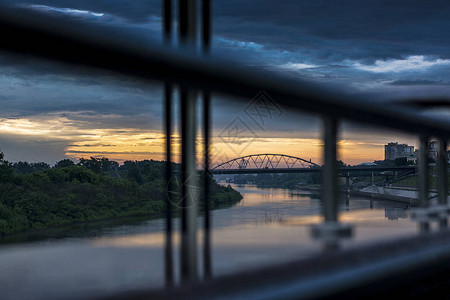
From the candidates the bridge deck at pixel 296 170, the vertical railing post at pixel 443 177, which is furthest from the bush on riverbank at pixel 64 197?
the vertical railing post at pixel 443 177

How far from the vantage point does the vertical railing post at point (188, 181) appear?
4.11 ft

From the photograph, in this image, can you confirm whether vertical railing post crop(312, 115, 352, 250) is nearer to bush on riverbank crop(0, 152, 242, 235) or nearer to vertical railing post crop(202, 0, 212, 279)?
vertical railing post crop(202, 0, 212, 279)

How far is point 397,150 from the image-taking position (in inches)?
112

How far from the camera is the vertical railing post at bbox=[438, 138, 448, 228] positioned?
102 inches

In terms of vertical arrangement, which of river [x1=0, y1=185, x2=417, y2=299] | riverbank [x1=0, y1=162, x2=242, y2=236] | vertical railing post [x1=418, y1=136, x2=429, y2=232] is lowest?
riverbank [x1=0, y1=162, x2=242, y2=236]

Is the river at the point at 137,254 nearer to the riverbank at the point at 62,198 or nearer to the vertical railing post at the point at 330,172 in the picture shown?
the vertical railing post at the point at 330,172

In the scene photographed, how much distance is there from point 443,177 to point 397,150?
0.93ft

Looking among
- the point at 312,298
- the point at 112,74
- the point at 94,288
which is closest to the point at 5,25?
the point at 112,74

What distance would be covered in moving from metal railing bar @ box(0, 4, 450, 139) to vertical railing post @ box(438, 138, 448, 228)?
4.15 ft

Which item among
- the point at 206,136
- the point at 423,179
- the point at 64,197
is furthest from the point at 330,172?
the point at 64,197

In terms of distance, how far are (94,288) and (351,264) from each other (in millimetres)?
869

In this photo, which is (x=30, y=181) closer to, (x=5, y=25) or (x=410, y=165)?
(x=410, y=165)

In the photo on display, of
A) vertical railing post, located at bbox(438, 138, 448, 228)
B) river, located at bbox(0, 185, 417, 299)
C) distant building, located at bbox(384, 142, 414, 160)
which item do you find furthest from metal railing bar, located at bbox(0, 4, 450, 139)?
vertical railing post, located at bbox(438, 138, 448, 228)

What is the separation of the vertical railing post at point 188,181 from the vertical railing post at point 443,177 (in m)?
1.58
